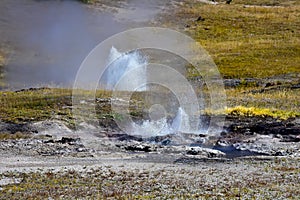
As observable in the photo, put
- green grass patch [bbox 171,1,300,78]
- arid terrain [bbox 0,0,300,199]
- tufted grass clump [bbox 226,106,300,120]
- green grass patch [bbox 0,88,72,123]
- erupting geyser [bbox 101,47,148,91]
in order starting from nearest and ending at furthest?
arid terrain [bbox 0,0,300,199] → green grass patch [bbox 0,88,72,123] → tufted grass clump [bbox 226,106,300,120] → erupting geyser [bbox 101,47,148,91] → green grass patch [bbox 171,1,300,78]

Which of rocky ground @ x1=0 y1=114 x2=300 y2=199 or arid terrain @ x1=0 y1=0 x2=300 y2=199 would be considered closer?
rocky ground @ x1=0 y1=114 x2=300 y2=199

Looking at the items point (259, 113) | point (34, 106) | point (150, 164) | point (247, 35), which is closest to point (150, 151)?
point (150, 164)

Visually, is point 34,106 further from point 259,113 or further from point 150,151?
point 259,113

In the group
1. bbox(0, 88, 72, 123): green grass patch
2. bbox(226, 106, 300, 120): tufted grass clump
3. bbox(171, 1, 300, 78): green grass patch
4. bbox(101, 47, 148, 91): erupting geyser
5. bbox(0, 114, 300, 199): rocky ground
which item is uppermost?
bbox(171, 1, 300, 78): green grass patch

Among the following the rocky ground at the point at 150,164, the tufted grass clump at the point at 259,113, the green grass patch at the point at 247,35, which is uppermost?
the green grass patch at the point at 247,35

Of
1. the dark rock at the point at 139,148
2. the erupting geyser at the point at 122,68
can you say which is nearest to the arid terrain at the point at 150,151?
the dark rock at the point at 139,148

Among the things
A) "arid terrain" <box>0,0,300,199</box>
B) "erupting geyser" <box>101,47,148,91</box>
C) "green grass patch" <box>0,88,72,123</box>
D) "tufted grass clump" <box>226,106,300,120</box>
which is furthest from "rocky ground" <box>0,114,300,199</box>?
"erupting geyser" <box>101,47,148,91</box>

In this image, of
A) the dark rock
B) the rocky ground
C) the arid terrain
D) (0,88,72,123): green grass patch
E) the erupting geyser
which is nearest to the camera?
the rocky ground

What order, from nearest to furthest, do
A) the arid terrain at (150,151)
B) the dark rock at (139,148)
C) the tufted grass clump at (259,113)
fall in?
1. the arid terrain at (150,151)
2. the dark rock at (139,148)
3. the tufted grass clump at (259,113)

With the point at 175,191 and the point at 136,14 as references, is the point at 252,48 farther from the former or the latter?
the point at 175,191

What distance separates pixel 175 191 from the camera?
25.9m

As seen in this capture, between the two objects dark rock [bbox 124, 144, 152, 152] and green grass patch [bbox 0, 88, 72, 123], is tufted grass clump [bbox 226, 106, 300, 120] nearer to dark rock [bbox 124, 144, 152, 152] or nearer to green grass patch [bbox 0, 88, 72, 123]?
dark rock [bbox 124, 144, 152, 152]

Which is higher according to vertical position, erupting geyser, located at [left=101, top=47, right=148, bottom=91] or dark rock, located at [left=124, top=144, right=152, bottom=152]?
erupting geyser, located at [left=101, top=47, right=148, bottom=91]

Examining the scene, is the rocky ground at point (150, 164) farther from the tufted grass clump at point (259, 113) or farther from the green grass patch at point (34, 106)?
the green grass patch at point (34, 106)
